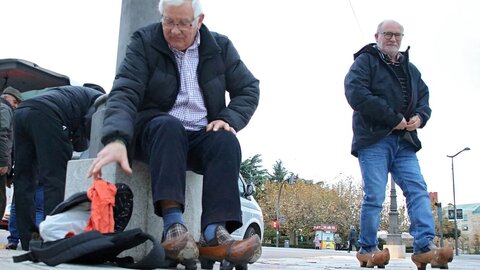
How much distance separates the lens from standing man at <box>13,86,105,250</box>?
4.65 m

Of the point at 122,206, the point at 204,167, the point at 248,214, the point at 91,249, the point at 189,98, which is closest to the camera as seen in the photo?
the point at 91,249

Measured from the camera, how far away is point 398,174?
15.5ft

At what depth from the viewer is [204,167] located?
9.75 feet

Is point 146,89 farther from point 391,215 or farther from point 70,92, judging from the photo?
point 391,215

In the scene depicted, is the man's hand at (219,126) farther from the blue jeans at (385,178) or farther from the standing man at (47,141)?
the blue jeans at (385,178)

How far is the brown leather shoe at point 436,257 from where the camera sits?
13.7 ft

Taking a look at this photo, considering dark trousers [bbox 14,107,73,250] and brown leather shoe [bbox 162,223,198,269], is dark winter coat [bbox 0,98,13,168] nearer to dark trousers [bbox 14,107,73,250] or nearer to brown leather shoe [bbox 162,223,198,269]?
dark trousers [bbox 14,107,73,250]

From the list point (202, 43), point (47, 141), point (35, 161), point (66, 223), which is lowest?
point (66, 223)

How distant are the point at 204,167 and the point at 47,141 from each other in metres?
2.27

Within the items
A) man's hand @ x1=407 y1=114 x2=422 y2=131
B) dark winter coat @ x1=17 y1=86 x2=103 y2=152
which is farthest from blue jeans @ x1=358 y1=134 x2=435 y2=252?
dark winter coat @ x1=17 y1=86 x2=103 y2=152

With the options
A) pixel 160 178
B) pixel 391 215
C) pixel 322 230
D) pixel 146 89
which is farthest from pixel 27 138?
pixel 322 230

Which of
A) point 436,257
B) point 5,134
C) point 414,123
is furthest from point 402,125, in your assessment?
point 5,134

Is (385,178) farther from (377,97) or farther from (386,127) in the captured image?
(377,97)

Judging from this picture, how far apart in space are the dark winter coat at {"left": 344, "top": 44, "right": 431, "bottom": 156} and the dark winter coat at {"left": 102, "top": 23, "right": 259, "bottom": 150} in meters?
1.46
